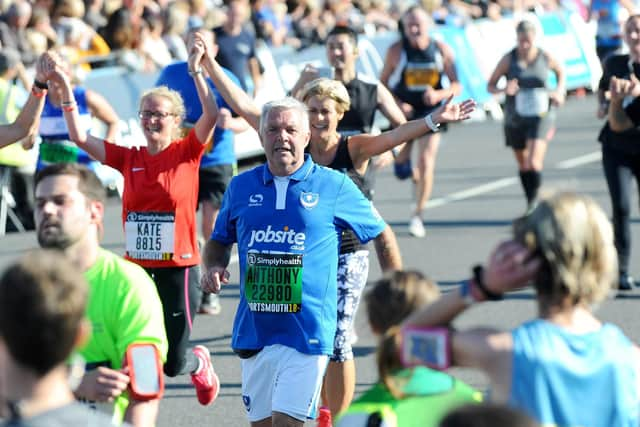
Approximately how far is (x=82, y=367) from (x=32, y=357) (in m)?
1.42

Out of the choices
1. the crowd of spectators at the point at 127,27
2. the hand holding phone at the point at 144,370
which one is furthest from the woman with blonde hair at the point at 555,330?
the crowd of spectators at the point at 127,27

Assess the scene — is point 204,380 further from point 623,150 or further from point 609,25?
point 609,25

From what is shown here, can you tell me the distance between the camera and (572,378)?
3.90m

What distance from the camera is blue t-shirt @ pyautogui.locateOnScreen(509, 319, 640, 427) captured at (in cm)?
387

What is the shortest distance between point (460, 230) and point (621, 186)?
10.7 feet

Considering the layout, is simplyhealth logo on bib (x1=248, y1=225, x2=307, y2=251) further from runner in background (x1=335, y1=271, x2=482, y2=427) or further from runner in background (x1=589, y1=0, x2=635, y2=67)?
runner in background (x1=589, y1=0, x2=635, y2=67)

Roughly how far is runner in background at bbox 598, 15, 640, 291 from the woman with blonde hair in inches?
270

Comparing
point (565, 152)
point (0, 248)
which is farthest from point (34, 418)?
point (565, 152)

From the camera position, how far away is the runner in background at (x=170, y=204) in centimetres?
773

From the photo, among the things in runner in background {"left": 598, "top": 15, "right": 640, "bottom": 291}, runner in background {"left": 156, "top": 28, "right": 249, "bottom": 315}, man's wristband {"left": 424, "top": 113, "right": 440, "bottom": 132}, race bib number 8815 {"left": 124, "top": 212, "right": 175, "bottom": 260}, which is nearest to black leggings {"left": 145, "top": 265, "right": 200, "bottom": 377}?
race bib number 8815 {"left": 124, "top": 212, "right": 175, "bottom": 260}

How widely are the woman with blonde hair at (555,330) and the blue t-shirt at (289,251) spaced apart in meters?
2.33

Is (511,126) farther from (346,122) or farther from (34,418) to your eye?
(34,418)

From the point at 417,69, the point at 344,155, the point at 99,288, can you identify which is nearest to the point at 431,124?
the point at 344,155

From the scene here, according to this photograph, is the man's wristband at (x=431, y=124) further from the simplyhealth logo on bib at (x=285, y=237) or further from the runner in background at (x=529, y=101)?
the runner in background at (x=529, y=101)
